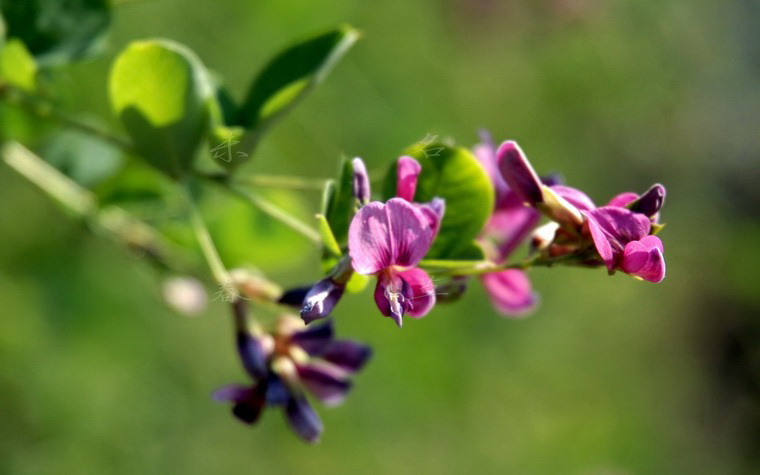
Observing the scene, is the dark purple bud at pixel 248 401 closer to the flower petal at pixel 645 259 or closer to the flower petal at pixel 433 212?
the flower petal at pixel 433 212

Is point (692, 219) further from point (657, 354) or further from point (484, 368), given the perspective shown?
point (484, 368)

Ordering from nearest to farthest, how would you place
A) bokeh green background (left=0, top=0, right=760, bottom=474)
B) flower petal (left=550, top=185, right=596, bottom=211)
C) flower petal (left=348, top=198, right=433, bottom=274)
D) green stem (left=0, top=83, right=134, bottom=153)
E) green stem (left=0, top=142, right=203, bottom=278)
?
flower petal (left=348, top=198, right=433, bottom=274) → flower petal (left=550, top=185, right=596, bottom=211) → green stem (left=0, top=83, right=134, bottom=153) → green stem (left=0, top=142, right=203, bottom=278) → bokeh green background (left=0, top=0, right=760, bottom=474)

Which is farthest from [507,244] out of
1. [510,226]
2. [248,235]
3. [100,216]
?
[100,216]

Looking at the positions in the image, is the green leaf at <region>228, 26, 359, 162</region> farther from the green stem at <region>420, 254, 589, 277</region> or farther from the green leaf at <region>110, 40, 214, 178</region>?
the green stem at <region>420, 254, 589, 277</region>

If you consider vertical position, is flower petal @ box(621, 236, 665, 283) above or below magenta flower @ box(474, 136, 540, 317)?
above

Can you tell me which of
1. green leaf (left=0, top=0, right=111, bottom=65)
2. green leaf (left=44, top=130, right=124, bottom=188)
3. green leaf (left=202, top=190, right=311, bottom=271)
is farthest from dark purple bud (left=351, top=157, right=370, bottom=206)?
green leaf (left=44, top=130, right=124, bottom=188)

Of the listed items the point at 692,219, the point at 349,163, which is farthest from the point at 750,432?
the point at 349,163

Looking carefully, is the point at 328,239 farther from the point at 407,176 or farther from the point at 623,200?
the point at 623,200

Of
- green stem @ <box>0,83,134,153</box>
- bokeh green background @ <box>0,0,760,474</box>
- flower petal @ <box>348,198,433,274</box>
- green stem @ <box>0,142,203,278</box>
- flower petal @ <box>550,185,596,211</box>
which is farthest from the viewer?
bokeh green background @ <box>0,0,760,474</box>
